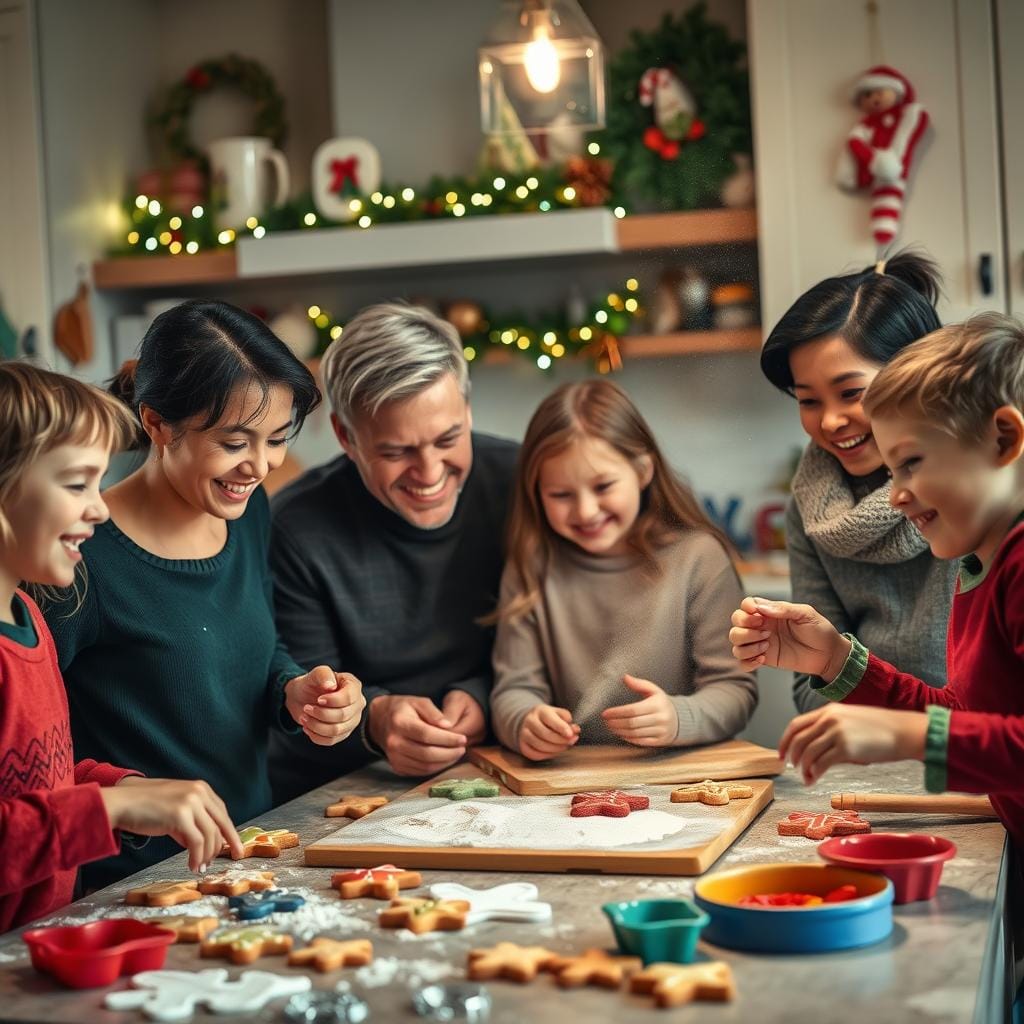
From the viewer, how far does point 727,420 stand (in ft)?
11.3

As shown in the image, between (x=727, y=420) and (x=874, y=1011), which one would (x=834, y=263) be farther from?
(x=874, y=1011)

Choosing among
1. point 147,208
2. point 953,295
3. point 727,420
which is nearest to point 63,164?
point 147,208

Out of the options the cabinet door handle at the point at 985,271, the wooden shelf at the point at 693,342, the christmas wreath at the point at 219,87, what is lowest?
the wooden shelf at the point at 693,342

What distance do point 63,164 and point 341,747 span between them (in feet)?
7.43

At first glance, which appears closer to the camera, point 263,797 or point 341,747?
point 263,797

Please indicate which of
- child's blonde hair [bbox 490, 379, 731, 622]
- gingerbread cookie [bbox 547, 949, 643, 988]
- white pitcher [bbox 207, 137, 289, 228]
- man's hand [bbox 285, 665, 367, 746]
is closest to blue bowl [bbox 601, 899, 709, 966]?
gingerbread cookie [bbox 547, 949, 643, 988]

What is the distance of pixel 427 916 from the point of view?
1.08m

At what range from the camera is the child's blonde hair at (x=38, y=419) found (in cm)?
119

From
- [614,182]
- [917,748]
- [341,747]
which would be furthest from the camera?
[614,182]

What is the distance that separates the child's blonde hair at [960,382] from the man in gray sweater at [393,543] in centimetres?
70

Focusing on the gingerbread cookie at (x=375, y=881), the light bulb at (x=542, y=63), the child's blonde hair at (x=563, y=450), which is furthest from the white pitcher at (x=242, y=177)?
the gingerbread cookie at (x=375, y=881)

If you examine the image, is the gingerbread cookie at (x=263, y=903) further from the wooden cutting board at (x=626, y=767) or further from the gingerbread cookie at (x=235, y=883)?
the wooden cutting board at (x=626, y=767)

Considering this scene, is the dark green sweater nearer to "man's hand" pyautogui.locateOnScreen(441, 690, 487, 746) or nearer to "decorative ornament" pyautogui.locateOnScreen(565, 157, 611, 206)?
"man's hand" pyautogui.locateOnScreen(441, 690, 487, 746)

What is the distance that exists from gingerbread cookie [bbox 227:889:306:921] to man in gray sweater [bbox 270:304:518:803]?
0.58 metres
